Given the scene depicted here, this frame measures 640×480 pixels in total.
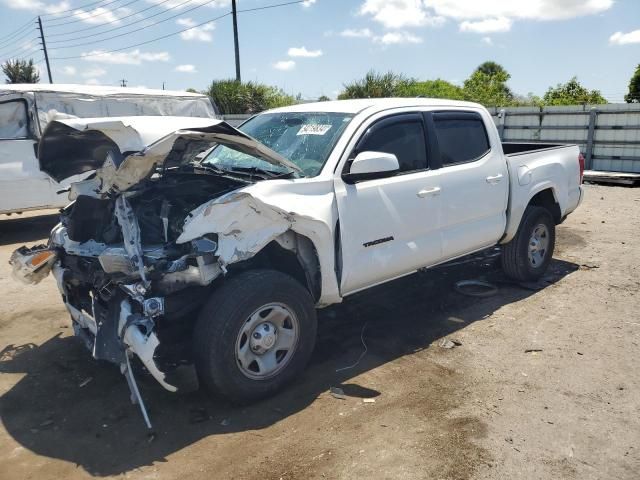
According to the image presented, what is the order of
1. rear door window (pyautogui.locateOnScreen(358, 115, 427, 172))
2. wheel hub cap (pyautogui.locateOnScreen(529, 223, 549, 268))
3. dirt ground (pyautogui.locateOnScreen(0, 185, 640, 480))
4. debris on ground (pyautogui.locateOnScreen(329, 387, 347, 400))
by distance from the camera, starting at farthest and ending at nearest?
wheel hub cap (pyautogui.locateOnScreen(529, 223, 549, 268)), rear door window (pyautogui.locateOnScreen(358, 115, 427, 172)), debris on ground (pyautogui.locateOnScreen(329, 387, 347, 400)), dirt ground (pyautogui.locateOnScreen(0, 185, 640, 480))

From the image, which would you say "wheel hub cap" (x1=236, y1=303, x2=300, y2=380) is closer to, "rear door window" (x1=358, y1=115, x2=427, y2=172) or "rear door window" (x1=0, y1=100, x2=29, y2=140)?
"rear door window" (x1=358, y1=115, x2=427, y2=172)

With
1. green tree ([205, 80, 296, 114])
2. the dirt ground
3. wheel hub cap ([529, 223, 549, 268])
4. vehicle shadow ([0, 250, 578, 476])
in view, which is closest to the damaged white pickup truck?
vehicle shadow ([0, 250, 578, 476])

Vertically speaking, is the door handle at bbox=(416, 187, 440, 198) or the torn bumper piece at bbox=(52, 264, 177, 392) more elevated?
the door handle at bbox=(416, 187, 440, 198)

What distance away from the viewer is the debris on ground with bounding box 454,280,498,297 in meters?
5.69

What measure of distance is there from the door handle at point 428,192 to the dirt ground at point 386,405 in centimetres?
125

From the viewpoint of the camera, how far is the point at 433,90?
30438mm

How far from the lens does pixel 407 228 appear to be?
14.1 feet

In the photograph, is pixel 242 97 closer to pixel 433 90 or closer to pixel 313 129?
pixel 433 90

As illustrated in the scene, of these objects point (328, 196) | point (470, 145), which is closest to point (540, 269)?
point (470, 145)

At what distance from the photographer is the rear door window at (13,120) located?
8766mm

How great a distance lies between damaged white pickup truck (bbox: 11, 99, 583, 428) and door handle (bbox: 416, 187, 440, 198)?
0.05ft

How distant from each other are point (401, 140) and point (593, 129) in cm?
1265

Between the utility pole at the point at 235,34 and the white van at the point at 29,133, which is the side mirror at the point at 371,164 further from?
the utility pole at the point at 235,34

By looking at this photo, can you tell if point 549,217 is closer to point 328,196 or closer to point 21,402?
point 328,196
